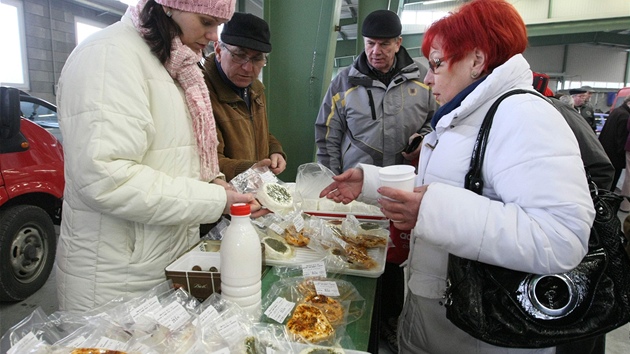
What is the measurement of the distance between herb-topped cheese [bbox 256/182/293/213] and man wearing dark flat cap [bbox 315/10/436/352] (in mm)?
1025

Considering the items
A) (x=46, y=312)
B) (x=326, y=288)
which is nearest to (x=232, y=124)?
(x=326, y=288)

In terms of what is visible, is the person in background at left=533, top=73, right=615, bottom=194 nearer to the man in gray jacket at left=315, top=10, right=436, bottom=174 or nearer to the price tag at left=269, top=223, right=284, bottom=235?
the man in gray jacket at left=315, top=10, right=436, bottom=174

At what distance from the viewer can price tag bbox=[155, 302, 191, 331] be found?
93cm

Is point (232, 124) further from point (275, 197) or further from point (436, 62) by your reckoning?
point (436, 62)

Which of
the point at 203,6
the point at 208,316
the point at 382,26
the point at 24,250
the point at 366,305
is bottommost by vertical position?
the point at 24,250

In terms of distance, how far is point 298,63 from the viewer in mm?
3328

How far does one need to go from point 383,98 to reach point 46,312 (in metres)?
2.76

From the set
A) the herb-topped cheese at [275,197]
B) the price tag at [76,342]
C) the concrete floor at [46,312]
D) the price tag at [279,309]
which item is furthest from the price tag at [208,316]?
the concrete floor at [46,312]

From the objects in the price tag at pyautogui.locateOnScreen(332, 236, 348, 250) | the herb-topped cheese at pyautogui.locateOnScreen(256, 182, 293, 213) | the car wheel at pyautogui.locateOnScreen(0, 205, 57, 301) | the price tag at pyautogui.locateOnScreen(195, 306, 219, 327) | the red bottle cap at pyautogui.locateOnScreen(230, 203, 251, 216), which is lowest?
the car wheel at pyautogui.locateOnScreen(0, 205, 57, 301)

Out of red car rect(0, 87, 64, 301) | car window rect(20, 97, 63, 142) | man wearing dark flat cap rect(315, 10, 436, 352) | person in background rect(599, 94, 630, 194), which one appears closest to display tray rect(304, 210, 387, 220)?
man wearing dark flat cap rect(315, 10, 436, 352)

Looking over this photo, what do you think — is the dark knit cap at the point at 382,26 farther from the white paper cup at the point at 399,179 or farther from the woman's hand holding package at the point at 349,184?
the white paper cup at the point at 399,179

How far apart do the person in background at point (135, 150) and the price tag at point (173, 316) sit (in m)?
0.25

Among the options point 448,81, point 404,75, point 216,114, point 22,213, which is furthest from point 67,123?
point 22,213

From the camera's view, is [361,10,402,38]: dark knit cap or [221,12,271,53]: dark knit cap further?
[361,10,402,38]: dark knit cap
